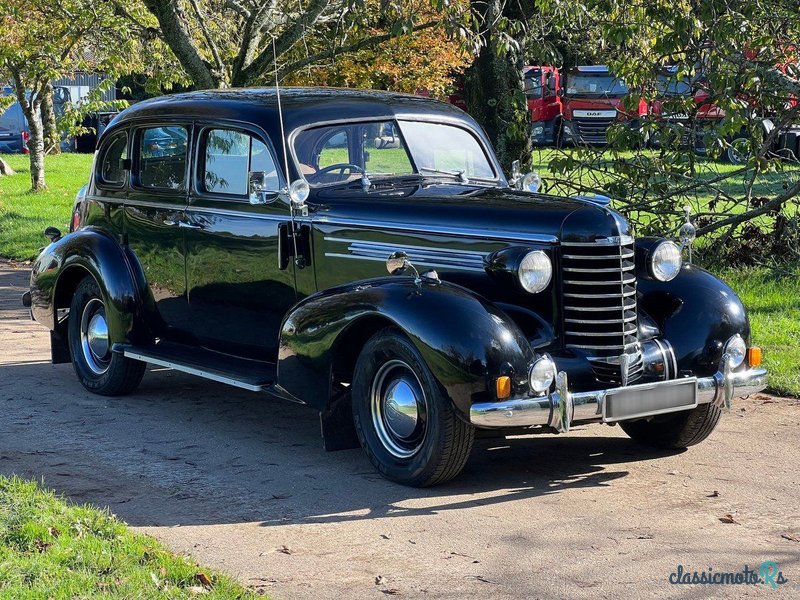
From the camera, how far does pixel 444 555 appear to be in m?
4.81

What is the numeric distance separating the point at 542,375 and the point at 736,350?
4.19 ft

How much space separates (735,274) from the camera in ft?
37.1

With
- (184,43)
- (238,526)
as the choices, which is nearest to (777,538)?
(238,526)

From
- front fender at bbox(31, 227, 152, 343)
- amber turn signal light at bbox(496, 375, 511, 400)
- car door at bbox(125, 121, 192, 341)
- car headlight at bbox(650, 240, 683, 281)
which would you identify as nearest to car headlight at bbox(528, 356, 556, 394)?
amber turn signal light at bbox(496, 375, 511, 400)

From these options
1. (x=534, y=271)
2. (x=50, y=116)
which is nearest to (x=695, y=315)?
(x=534, y=271)

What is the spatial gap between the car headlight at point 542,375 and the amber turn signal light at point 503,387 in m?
0.11

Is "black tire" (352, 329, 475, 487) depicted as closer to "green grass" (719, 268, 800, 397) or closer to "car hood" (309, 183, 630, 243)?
Answer: "car hood" (309, 183, 630, 243)

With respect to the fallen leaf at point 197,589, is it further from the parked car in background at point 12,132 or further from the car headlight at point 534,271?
the parked car in background at point 12,132

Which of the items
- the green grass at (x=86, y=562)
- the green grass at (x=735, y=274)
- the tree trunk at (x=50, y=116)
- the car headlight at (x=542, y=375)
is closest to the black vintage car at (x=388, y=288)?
the car headlight at (x=542, y=375)

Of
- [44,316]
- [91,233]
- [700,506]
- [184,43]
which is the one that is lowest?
[700,506]

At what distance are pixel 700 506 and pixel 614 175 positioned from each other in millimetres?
5888

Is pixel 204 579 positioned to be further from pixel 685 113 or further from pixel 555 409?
pixel 685 113

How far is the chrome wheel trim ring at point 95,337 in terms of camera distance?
795 centimetres

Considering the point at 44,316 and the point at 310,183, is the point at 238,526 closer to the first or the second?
the point at 310,183
